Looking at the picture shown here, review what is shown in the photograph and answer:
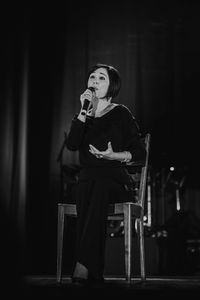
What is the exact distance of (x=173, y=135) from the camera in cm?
433

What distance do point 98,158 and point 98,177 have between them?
0.09m

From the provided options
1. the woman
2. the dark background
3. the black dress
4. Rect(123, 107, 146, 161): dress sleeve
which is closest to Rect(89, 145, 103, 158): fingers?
the woman

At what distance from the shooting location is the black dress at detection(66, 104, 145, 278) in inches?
76.0

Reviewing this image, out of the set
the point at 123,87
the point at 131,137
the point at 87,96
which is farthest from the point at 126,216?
the point at 123,87

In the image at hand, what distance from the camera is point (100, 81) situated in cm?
217

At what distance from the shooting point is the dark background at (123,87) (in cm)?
374

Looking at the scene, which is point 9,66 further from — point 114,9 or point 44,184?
point 114,9

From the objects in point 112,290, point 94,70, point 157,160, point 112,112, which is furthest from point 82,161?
point 157,160

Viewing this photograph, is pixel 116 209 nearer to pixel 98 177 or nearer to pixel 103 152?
pixel 98 177

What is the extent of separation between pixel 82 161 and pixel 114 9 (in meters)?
2.60

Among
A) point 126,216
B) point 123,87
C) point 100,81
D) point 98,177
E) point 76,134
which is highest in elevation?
point 123,87

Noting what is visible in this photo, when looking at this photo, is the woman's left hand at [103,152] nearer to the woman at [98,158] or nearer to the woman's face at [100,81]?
the woman at [98,158]

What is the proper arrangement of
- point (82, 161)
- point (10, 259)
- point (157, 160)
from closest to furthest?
point (10, 259)
point (82, 161)
point (157, 160)

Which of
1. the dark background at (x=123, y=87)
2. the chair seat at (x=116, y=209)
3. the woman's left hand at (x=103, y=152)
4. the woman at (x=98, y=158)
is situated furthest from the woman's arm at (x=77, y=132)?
the dark background at (x=123, y=87)
